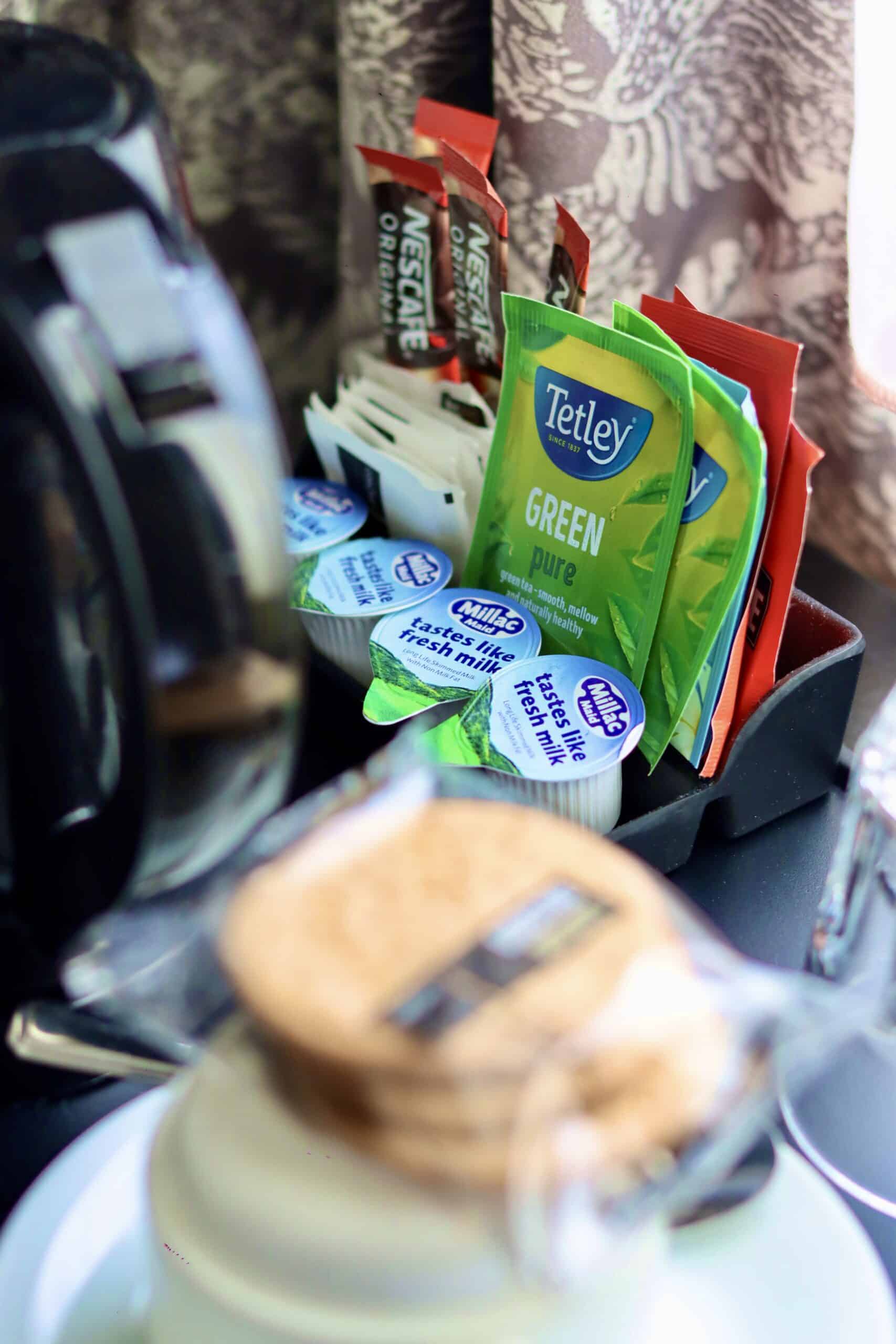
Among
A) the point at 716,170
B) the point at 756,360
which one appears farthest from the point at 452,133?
the point at 756,360

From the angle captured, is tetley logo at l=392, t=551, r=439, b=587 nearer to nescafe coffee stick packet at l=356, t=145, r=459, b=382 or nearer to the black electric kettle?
nescafe coffee stick packet at l=356, t=145, r=459, b=382

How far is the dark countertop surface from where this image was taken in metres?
0.55

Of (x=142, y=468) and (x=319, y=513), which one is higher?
(x=142, y=468)

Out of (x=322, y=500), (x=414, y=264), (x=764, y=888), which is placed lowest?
(x=764, y=888)

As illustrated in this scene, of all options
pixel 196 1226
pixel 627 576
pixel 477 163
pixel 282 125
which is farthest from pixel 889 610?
Answer: pixel 196 1226

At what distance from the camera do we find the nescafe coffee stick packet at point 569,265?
70cm

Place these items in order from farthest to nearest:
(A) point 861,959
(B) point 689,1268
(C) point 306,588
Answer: (C) point 306,588, (A) point 861,959, (B) point 689,1268

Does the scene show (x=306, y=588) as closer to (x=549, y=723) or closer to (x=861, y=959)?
(x=549, y=723)

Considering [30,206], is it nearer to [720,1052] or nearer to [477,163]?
[720,1052]

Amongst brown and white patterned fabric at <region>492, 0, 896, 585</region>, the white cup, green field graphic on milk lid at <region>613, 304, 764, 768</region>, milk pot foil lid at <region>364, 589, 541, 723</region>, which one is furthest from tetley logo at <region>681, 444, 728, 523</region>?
the white cup

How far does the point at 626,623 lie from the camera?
0.67 metres

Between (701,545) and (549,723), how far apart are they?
114 millimetres

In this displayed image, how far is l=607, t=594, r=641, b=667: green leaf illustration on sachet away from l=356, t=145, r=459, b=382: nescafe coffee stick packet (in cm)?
27

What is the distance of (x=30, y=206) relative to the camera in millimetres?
333
